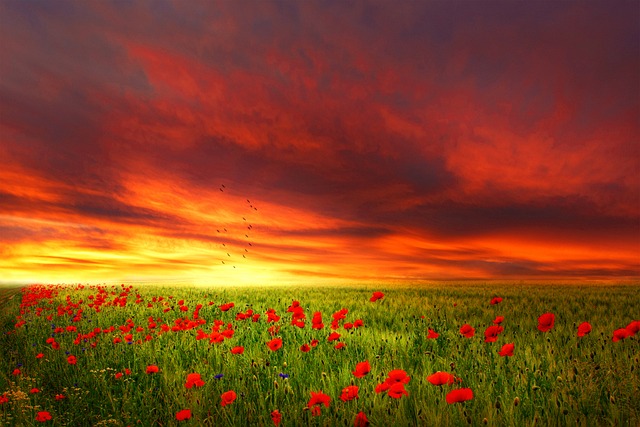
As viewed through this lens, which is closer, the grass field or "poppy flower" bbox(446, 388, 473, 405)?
"poppy flower" bbox(446, 388, 473, 405)

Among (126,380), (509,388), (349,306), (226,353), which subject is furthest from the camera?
(349,306)

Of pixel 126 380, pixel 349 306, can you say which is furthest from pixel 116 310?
pixel 126 380

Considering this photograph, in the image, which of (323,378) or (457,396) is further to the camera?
(323,378)

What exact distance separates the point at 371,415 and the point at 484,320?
6358 millimetres

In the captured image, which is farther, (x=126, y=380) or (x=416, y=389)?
(x=126, y=380)

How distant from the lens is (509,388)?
4.11 meters

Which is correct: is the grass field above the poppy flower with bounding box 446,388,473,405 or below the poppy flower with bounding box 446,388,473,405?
below

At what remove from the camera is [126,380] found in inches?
207

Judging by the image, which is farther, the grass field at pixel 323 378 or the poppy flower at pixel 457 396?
the grass field at pixel 323 378

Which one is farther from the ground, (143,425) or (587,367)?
(587,367)

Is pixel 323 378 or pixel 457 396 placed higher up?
pixel 457 396

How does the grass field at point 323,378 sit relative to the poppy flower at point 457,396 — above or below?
below

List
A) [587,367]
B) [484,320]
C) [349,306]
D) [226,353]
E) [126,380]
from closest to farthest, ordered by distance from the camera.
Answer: [587,367]
[126,380]
[226,353]
[484,320]
[349,306]

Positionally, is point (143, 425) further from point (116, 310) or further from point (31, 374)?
point (116, 310)
